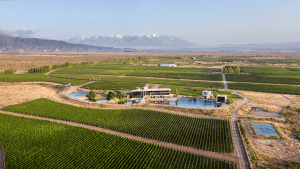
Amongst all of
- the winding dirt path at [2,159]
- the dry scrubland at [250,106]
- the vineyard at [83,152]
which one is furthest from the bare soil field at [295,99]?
the winding dirt path at [2,159]

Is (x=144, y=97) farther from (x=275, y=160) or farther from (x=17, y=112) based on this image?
(x=275, y=160)

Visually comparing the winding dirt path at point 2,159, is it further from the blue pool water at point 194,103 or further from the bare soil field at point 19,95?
the blue pool water at point 194,103

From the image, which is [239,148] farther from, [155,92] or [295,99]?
[295,99]

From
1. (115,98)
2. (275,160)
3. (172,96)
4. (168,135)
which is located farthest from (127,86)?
(275,160)

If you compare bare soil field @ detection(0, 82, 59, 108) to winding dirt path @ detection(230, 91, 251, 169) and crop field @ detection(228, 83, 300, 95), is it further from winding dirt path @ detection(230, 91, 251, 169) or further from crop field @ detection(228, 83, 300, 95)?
crop field @ detection(228, 83, 300, 95)

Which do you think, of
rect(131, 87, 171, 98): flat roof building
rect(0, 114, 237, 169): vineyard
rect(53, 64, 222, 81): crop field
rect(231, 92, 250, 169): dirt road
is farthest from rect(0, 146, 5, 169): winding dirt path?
rect(53, 64, 222, 81): crop field

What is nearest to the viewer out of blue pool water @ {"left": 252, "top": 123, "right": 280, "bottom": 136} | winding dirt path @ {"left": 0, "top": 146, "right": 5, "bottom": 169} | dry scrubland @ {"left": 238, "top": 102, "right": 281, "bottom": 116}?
winding dirt path @ {"left": 0, "top": 146, "right": 5, "bottom": 169}

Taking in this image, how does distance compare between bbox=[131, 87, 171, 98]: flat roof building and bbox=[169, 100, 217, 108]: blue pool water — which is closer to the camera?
Answer: bbox=[169, 100, 217, 108]: blue pool water
